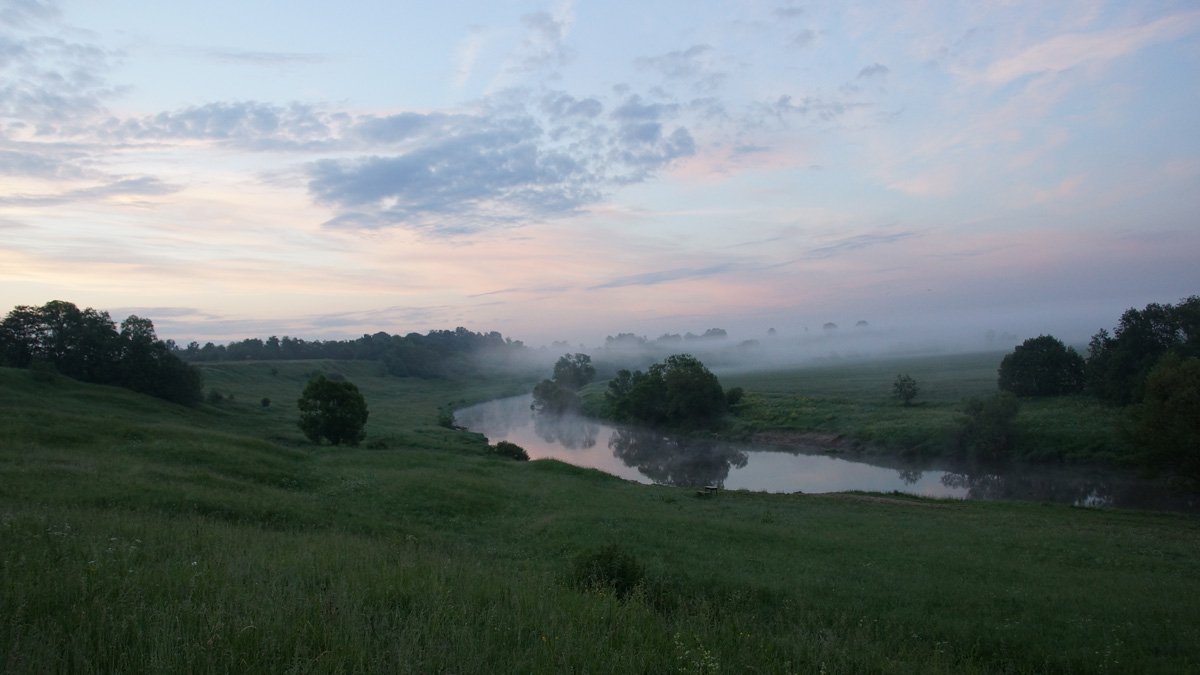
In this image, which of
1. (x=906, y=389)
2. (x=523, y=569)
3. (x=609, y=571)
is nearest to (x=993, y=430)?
(x=906, y=389)

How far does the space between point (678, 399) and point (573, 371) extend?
57.7 m

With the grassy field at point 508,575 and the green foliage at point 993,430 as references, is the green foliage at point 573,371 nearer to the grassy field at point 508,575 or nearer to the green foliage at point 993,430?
the green foliage at point 993,430

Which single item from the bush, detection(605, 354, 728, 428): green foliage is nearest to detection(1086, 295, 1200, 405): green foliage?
detection(605, 354, 728, 428): green foliage

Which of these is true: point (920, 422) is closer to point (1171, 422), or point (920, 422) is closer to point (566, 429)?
point (1171, 422)

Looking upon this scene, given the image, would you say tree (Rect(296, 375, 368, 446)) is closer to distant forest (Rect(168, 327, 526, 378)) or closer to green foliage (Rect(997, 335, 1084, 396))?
green foliage (Rect(997, 335, 1084, 396))

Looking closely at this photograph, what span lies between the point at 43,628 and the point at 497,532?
454 inches

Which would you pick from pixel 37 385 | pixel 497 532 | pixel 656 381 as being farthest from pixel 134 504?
pixel 656 381

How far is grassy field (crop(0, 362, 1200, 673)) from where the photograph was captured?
4336 millimetres

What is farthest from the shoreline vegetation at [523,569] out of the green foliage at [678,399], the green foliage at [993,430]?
the green foliage at [678,399]

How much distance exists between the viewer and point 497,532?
1507 centimetres

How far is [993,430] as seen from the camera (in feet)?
134

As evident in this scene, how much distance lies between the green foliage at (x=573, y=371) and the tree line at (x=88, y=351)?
2943 inches

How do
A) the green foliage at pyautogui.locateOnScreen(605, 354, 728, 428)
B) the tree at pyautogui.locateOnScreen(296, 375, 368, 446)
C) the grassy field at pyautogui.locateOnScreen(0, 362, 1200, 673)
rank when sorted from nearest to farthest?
1. the grassy field at pyautogui.locateOnScreen(0, 362, 1200, 673)
2. the tree at pyautogui.locateOnScreen(296, 375, 368, 446)
3. the green foliage at pyautogui.locateOnScreen(605, 354, 728, 428)

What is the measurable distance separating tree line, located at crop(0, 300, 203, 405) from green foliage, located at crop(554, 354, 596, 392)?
74.8 m
